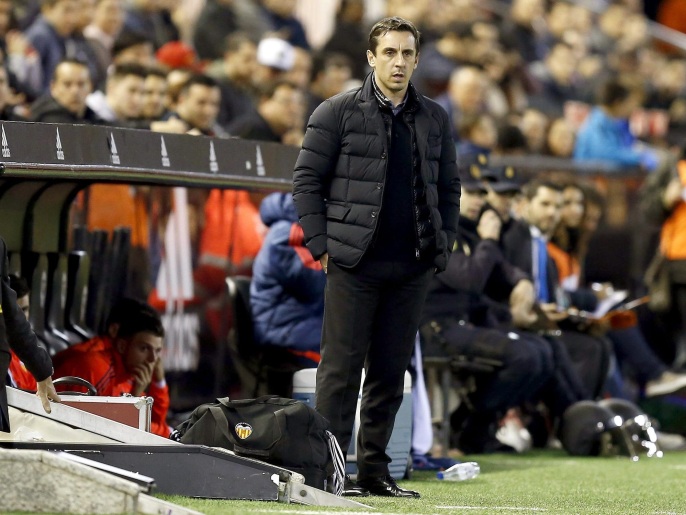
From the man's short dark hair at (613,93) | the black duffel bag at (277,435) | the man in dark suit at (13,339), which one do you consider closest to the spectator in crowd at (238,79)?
the man's short dark hair at (613,93)

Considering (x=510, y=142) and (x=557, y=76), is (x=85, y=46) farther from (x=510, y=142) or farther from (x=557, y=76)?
(x=557, y=76)

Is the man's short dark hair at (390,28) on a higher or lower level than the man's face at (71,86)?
higher

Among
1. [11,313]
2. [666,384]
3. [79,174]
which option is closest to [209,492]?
[11,313]

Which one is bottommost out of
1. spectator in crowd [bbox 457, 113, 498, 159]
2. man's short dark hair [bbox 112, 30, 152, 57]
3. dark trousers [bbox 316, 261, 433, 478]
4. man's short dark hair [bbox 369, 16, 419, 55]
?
dark trousers [bbox 316, 261, 433, 478]

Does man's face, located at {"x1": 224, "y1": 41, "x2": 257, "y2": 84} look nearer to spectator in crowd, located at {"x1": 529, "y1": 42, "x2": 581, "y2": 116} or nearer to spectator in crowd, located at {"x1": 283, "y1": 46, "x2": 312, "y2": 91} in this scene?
spectator in crowd, located at {"x1": 283, "y1": 46, "x2": 312, "y2": 91}

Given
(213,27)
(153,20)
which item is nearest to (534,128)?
(213,27)

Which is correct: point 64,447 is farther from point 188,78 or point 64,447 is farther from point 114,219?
point 188,78

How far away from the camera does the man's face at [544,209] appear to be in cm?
1276

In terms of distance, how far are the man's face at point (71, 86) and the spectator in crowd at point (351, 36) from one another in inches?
242

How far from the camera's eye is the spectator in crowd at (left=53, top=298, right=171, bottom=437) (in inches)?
352

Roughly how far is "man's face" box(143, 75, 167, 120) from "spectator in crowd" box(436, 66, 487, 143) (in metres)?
3.85

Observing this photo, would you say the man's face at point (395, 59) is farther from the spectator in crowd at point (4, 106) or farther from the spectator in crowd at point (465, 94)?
the spectator in crowd at point (465, 94)

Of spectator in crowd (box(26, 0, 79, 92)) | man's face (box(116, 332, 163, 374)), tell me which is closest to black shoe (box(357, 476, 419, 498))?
man's face (box(116, 332, 163, 374))

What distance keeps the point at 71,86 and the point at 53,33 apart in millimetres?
2129
